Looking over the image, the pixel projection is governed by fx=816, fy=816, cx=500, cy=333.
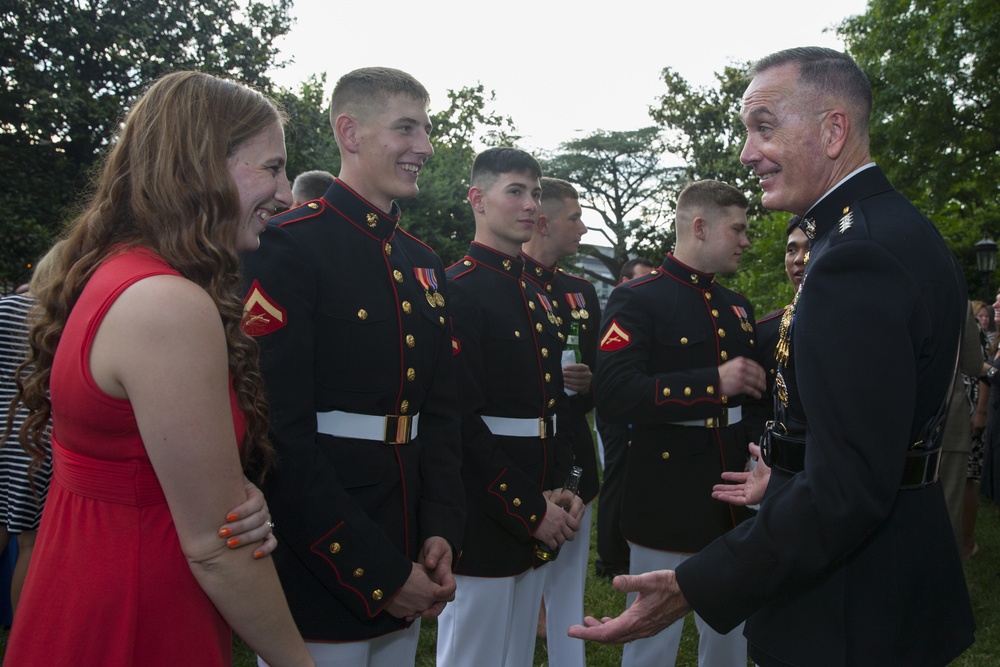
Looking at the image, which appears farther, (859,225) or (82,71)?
(82,71)

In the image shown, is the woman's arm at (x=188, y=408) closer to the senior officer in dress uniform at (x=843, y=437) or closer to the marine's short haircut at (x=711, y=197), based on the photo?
the senior officer in dress uniform at (x=843, y=437)

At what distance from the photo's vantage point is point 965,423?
6.00 m

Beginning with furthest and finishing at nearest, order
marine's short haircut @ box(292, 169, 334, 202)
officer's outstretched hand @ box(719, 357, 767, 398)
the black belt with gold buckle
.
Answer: marine's short haircut @ box(292, 169, 334, 202) < officer's outstretched hand @ box(719, 357, 767, 398) < the black belt with gold buckle

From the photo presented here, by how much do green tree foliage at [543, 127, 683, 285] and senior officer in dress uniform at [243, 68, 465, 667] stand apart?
39238 millimetres

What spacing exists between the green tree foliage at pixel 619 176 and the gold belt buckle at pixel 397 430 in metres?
39.6

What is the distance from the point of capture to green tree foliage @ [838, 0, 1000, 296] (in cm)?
1502

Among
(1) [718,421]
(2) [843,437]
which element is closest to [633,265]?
(1) [718,421]

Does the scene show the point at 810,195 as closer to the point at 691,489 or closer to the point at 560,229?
the point at 691,489

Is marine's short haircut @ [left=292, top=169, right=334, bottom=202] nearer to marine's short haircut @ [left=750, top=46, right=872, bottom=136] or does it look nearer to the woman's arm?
marine's short haircut @ [left=750, top=46, right=872, bottom=136]

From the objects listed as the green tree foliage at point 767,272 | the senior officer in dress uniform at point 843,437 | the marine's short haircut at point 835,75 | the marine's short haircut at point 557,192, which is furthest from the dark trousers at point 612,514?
the green tree foliage at point 767,272

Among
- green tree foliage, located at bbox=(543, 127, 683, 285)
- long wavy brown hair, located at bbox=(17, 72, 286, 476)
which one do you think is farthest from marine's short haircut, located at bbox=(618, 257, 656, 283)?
green tree foliage, located at bbox=(543, 127, 683, 285)

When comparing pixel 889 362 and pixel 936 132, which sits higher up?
pixel 936 132

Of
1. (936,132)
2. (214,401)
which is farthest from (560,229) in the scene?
(936,132)

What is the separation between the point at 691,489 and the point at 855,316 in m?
2.12
